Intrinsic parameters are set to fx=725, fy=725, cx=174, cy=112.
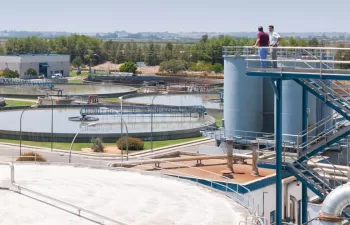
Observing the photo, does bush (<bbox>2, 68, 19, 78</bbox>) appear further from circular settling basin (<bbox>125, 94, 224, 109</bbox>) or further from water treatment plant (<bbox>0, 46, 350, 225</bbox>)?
water treatment plant (<bbox>0, 46, 350, 225</bbox>)

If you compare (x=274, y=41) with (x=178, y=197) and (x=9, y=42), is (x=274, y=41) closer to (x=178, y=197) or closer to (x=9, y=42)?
(x=178, y=197)

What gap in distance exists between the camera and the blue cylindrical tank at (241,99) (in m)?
43.9

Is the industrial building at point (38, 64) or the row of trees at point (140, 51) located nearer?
the industrial building at point (38, 64)

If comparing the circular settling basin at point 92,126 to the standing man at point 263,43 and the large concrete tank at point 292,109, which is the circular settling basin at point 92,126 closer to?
the large concrete tank at point 292,109

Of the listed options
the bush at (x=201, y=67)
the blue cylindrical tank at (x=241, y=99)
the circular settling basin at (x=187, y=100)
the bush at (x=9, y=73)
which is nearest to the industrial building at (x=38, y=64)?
the bush at (x=9, y=73)

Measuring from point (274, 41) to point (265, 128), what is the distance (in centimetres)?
2022

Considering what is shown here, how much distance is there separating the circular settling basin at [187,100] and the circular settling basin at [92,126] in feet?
42.3

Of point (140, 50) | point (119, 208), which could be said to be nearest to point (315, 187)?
point (119, 208)

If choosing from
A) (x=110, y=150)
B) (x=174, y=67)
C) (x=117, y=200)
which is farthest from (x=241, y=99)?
(x=174, y=67)

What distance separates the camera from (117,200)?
23953 millimetres

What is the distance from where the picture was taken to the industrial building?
5408 inches

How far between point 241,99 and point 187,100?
48.8m

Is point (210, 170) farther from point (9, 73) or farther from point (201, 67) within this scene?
point (201, 67)

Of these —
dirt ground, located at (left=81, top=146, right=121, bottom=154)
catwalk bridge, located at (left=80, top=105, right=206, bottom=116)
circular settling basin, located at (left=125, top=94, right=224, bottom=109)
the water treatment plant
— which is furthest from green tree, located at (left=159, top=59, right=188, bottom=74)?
dirt ground, located at (left=81, top=146, right=121, bottom=154)
